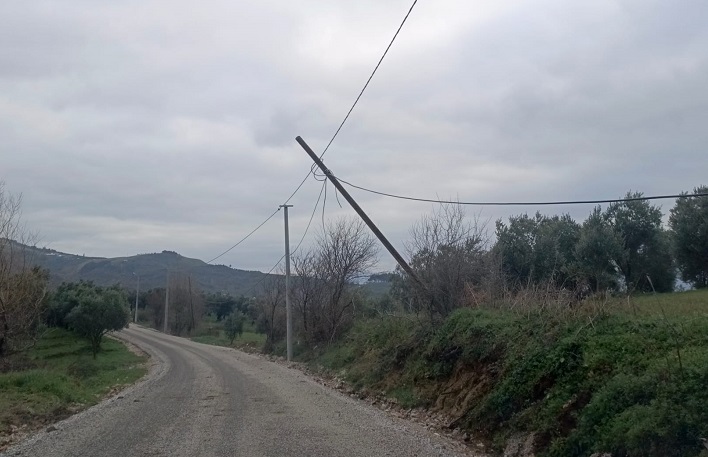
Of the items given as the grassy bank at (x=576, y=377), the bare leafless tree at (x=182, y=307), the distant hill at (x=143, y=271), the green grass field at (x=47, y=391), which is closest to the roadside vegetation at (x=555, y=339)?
the grassy bank at (x=576, y=377)

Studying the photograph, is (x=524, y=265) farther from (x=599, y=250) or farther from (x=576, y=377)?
(x=576, y=377)

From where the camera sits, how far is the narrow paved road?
11.5 metres

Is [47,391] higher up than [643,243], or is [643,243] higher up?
[643,243]

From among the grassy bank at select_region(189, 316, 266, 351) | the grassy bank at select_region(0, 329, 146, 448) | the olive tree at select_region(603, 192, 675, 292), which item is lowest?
the grassy bank at select_region(189, 316, 266, 351)

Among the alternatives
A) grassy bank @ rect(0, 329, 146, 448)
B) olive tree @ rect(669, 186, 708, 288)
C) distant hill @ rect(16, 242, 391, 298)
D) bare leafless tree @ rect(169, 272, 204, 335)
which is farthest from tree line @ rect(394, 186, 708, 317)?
distant hill @ rect(16, 242, 391, 298)

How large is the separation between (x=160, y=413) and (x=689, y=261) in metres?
24.0

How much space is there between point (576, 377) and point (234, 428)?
645 cm

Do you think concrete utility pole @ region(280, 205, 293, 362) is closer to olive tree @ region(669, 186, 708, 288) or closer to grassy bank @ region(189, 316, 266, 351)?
grassy bank @ region(189, 316, 266, 351)

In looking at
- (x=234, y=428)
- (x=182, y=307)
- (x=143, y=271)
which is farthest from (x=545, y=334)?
(x=143, y=271)

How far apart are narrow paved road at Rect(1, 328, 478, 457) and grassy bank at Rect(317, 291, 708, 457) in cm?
142

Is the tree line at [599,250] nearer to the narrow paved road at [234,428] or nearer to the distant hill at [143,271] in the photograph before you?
the narrow paved road at [234,428]

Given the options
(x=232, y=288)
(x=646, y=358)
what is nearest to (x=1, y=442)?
(x=646, y=358)

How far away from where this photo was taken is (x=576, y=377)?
37.9ft

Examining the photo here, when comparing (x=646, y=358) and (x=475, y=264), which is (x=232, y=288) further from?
(x=646, y=358)
